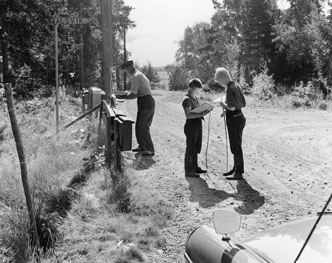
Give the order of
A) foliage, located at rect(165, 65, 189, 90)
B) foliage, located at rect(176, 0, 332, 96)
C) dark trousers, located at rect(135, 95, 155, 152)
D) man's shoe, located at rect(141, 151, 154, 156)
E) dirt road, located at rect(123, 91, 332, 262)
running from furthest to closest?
1. foliage, located at rect(165, 65, 189, 90)
2. foliage, located at rect(176, 0, 332, 96)
3. man's shoe, located at rect(141, 151, 154, 156)
4. dark trousers, located at rect(135, 95, 155, 152)
5. dirt road, located at rect(123, 91, 332, 262)

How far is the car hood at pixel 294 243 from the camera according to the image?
220cm

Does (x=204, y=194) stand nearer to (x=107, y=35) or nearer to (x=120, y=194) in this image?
(x=120, y=194)

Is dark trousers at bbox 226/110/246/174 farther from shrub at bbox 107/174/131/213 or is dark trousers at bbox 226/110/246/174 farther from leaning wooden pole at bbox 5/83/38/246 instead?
leaning wooden pole at bbox 5/83/38/246

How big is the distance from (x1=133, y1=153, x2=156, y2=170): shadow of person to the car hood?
17.5 ft

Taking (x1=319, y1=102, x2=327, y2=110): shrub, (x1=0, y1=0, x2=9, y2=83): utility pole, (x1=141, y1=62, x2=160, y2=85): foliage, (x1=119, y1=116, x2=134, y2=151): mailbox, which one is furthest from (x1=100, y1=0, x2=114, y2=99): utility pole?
(x1=141, y1=62, x2=160, y2=85): foliage

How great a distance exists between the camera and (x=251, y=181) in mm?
7051

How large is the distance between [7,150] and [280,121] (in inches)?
357

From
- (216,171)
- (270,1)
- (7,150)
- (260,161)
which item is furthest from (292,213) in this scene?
(270,1)

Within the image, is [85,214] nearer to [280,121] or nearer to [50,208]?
[50,208]

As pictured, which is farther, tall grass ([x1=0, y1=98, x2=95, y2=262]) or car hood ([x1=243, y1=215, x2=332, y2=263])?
tall grass ([x1=0, y1=98, x2=95, y2=262])

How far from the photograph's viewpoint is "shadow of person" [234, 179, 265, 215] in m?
5.77

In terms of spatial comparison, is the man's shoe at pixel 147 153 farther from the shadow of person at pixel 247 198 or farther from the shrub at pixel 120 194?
the shadow of person at pixel 247 198

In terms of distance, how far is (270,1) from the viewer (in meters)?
45.9

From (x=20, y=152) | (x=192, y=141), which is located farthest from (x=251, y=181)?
(x=20, y=152)
